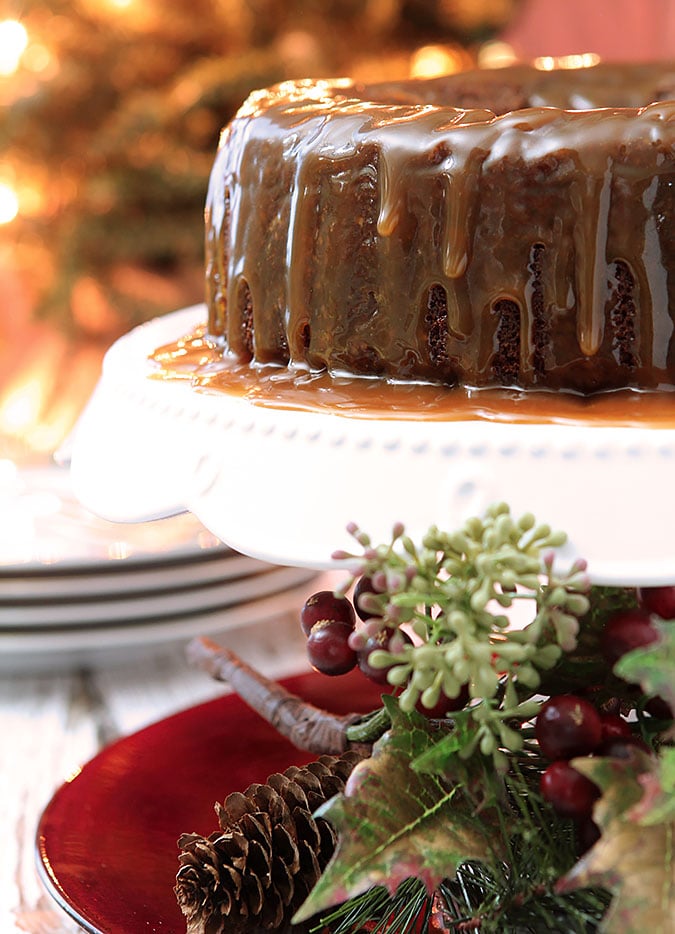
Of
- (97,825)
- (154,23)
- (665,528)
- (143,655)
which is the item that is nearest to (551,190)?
(665,528)

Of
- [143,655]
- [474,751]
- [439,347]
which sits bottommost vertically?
[143,655]

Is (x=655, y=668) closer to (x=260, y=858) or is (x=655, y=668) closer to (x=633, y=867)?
(x=633, y=867)

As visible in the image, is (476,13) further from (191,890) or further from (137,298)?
(191,890)

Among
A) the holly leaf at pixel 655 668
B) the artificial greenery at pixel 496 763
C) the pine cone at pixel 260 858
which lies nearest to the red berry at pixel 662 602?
the artificial greenery at pixel 496 763

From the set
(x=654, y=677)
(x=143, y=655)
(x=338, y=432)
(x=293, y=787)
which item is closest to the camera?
(x=654, y=677)

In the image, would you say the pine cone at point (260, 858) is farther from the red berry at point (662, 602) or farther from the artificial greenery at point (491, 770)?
the red berry at point (662, 602)

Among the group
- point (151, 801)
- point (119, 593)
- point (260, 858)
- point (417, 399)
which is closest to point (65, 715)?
point (119, 593)
